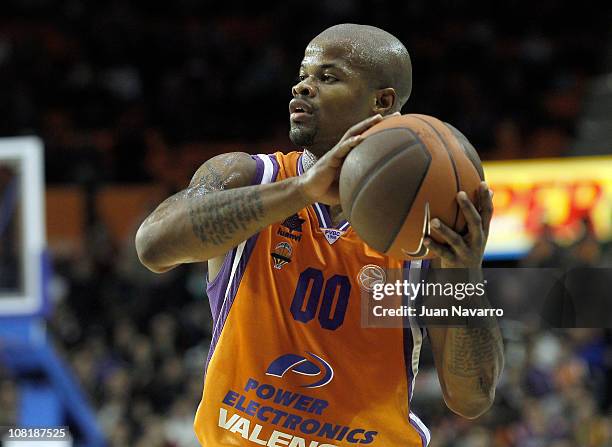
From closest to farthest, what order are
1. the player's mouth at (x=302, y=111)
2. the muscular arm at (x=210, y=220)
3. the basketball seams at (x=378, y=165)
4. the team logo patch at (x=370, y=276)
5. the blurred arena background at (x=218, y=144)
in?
1. the basketball seams at (x=378, y=165)
2. the muscular arm at (x=210, y=220)
3. the player's mouth at (x=302, y=111)
4. the team logo patch at (x=370, y=276)
5. the blurred arena background at (x=218, y=144)

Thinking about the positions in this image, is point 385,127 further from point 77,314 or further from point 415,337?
point 77,314

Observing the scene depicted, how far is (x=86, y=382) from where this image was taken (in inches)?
395

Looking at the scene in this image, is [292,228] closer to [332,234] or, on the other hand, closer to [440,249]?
[332,234]

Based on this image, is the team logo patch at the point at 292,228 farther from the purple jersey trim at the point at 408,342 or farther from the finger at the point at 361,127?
the finger at the point at 361,127

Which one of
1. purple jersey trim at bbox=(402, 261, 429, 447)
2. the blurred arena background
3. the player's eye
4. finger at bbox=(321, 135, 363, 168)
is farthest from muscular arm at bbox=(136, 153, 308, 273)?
the blurred arena background

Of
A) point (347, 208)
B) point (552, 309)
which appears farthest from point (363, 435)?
point (552, 309)

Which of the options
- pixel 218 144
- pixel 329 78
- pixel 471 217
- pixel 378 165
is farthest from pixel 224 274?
pixel 218 144

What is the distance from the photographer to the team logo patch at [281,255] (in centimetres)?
333

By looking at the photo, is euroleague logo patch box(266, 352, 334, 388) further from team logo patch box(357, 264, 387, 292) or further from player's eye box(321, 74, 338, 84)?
player's eye box(321, 74, 338, 84)

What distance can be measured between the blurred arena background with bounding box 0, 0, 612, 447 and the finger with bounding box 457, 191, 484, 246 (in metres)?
5.12

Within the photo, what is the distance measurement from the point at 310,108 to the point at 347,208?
1.73ft

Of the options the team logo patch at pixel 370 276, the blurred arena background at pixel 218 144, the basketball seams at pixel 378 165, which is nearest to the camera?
the basketball seams at pixel 378 165

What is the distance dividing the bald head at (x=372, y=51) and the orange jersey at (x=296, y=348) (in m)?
0.46

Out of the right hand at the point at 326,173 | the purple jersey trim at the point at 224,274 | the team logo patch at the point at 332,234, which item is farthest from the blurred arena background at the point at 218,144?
the right hand at the point at 326,173
